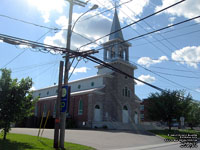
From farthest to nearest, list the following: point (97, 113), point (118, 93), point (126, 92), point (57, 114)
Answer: point (126, 92), point (118, 93), point (97, 113), point (57, 114)

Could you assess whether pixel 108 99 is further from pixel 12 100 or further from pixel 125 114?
pixel 12 100

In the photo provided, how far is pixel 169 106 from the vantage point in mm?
32531

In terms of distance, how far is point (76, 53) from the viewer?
15031mm

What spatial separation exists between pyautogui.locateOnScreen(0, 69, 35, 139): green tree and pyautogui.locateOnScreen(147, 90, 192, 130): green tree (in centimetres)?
2155

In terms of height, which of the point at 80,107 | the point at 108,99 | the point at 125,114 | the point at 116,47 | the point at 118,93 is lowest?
the point at 125,114

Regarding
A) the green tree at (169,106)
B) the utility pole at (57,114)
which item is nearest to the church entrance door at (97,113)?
the green tree at (169,106)

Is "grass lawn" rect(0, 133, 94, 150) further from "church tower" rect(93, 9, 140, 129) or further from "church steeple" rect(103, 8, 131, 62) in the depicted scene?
"church steeple" rect(103, 8, 131, 62)

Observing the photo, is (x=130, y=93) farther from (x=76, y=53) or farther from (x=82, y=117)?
(x=76, y=53)

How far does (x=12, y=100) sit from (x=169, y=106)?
23760mm

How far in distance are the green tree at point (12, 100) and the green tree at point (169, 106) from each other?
2155 centimetres

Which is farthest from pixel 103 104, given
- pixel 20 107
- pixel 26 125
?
pixel 20 107

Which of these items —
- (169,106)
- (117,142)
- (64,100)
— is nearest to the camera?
(64,100)

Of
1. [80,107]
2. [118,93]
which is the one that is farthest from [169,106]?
[80,107]

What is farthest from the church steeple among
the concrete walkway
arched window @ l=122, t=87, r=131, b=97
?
the concrete walkway
